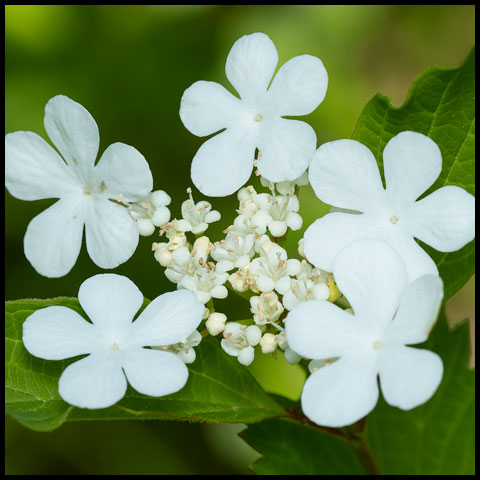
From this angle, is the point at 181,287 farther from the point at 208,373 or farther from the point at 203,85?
the point at 203,85

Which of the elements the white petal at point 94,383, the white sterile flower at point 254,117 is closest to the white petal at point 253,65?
the white sterile flower at point 254,117

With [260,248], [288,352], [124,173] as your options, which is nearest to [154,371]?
[288,352]

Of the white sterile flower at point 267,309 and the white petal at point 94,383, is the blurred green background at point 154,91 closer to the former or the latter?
the white sterile flower at point 267,309

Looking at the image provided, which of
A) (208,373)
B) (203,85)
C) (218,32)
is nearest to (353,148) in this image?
(203,85)

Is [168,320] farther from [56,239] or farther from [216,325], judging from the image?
[56,239]

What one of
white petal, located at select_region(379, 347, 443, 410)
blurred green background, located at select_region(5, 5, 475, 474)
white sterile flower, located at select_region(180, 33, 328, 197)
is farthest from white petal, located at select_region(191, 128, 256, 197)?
blurred green background, located at select_region(5, 5, 475, 474)
